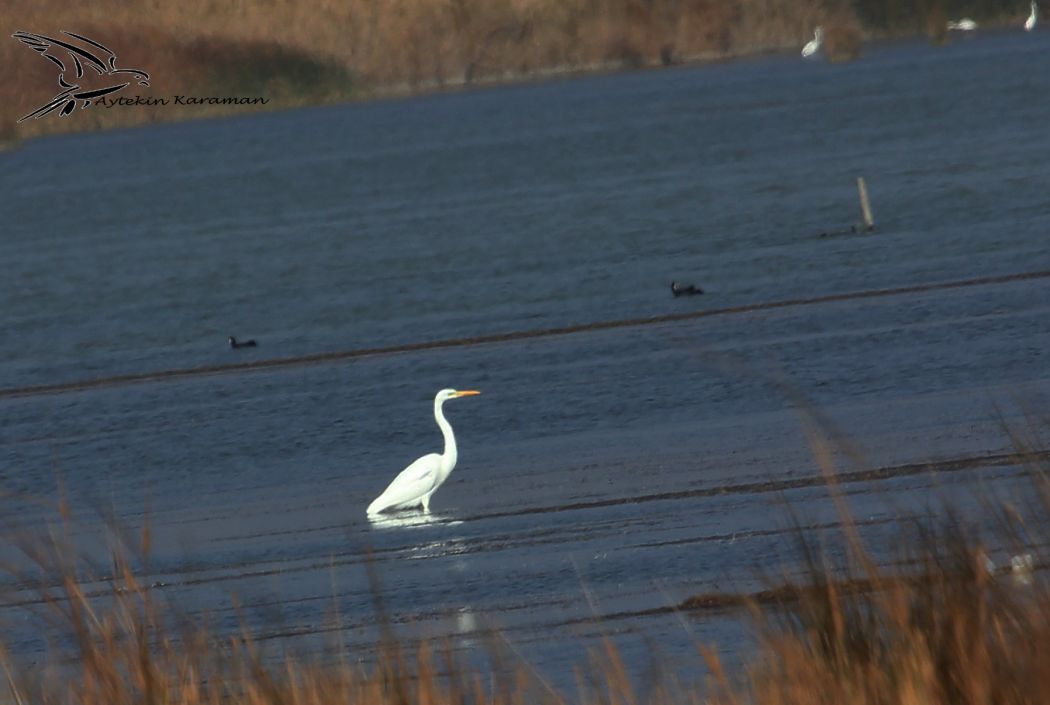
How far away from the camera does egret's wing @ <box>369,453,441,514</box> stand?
54.0 feet

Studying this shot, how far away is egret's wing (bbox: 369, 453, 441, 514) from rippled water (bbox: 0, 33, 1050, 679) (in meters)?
0.27

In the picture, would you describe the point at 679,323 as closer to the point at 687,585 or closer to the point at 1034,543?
the point at 687,585

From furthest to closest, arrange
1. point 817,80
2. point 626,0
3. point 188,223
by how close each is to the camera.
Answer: point 626,0 < point 817,80 < point 188,223

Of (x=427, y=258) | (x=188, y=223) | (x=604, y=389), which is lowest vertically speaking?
(x=604, y=389)

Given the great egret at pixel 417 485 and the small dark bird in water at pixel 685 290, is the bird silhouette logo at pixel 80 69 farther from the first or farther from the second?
the great egret at pixel 417 485

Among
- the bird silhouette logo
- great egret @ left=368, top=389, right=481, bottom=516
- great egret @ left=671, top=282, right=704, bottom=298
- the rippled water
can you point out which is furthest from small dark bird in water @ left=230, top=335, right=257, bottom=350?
the bird silhouette logo

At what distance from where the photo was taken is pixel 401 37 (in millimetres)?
145500

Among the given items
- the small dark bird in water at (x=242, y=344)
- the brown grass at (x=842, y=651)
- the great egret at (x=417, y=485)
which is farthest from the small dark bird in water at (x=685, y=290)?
the brown grass at (x=842, y=651)

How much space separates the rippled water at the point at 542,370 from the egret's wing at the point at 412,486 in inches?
10.7

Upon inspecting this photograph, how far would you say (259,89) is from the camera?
147750mm

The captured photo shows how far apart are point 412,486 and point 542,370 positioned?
29.4ft

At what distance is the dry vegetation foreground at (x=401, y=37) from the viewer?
443 ft

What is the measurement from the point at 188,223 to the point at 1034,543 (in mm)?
68387

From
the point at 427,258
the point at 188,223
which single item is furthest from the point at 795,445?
the point at 188,223
